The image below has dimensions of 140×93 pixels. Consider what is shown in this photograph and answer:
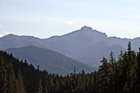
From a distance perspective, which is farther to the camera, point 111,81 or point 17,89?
point 17,89

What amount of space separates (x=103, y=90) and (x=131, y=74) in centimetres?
586

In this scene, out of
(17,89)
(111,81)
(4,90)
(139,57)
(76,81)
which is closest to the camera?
(111,81)

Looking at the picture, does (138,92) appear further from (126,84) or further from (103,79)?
(103,79)

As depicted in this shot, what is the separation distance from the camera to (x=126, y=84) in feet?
161

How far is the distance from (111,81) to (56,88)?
93662 millimetres

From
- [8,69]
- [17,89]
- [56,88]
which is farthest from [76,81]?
[8,69]

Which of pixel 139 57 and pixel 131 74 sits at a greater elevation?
pixel 139 57

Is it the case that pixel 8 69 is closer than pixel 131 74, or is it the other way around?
pixel 131 74

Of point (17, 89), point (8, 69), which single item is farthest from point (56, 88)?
point (8, 69)

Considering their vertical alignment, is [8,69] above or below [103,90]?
above

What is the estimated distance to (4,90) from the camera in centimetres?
9256

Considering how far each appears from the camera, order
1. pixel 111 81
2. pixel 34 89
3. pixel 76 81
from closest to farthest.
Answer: pixel 111 81 < pixel 76 81 < pixel 34 89

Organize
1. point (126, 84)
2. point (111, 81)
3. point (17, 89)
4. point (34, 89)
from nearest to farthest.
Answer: point (126, 84)
point (111, 81)
point (17, 89)
point (34, 89)

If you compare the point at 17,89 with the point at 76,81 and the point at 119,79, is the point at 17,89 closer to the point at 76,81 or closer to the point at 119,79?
the point at 76,81
